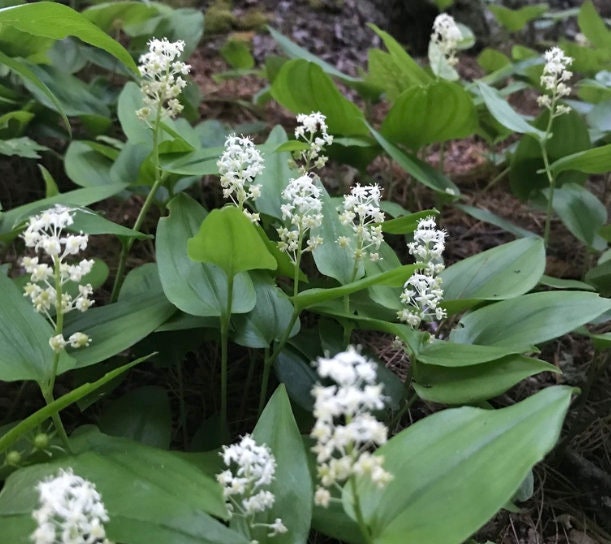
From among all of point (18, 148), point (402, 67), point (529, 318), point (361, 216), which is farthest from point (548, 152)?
point (18, 148)

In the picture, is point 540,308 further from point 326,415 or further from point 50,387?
point 50,387

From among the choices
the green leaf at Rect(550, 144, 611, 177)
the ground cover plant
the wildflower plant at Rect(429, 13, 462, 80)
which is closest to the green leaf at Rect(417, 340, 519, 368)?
the ground cover plant

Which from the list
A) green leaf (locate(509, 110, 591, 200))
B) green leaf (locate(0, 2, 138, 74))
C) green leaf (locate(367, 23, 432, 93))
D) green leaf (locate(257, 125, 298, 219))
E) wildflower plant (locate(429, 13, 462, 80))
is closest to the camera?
green leaf (locate(0, 2, 138, 74))

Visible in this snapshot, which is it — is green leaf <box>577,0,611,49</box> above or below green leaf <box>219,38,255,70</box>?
above

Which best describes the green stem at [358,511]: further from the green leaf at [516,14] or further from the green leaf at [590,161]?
the green leaf at [516,14]

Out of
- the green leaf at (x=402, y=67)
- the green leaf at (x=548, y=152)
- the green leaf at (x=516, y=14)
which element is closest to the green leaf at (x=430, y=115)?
the green leaf at (x=548, y=152)

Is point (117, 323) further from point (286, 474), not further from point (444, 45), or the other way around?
point (444, 45)

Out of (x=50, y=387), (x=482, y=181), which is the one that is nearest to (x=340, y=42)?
(x=482, y=181)

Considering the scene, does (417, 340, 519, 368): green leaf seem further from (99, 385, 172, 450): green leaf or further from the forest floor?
(99, 385, 172, 450): green leaf
